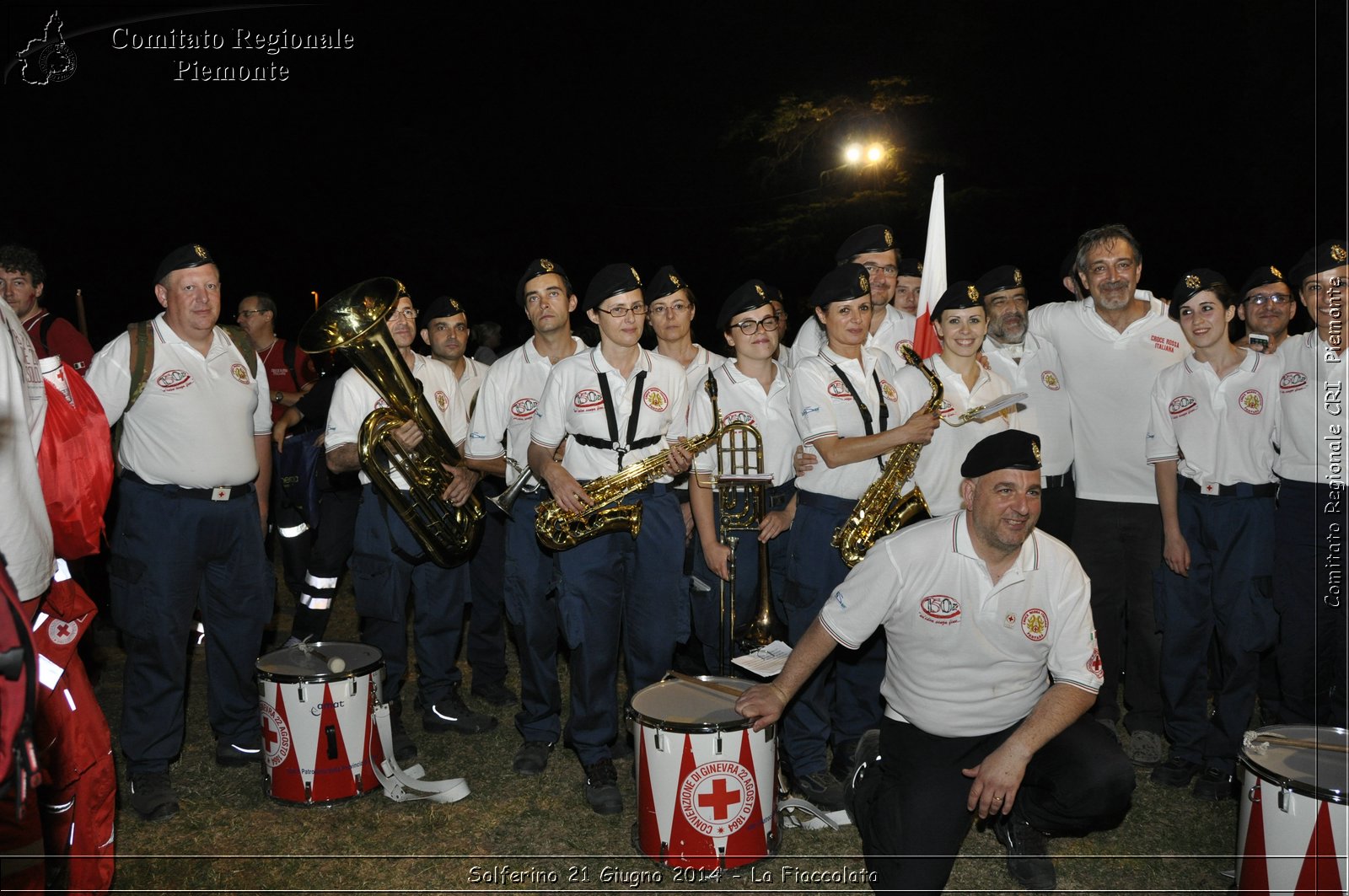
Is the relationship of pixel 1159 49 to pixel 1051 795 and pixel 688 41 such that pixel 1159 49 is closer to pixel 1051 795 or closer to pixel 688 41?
pixel 688 41

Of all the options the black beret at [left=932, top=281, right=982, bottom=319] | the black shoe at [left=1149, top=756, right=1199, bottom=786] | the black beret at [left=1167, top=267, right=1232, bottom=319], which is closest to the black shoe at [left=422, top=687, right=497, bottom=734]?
the black beret at [left=932, top=281, right=982, bottom=319]

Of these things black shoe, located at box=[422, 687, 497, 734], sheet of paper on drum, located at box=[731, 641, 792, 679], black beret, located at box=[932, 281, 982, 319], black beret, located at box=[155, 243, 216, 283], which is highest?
black beret, located at box=[155, 243, 216, 283]

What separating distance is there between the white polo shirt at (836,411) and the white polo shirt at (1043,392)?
85 cm

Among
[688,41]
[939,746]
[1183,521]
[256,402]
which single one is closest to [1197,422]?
[1183,521]

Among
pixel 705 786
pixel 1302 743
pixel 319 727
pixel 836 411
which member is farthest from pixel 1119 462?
pixel 319 727

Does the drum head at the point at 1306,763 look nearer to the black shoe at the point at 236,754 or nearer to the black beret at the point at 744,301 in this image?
the black beret at the point at 744,301

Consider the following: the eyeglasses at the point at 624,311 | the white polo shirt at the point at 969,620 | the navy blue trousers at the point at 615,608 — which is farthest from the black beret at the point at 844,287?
the white polo shirt at the point at 969,620

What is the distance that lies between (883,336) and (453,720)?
365 centimetres

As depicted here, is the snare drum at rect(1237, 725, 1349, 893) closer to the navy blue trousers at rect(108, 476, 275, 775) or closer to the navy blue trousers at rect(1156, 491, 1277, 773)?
the navy blue trousers at rect(1156, 491, 1277, 773)

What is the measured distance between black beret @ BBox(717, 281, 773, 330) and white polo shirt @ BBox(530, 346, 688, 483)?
51 cm

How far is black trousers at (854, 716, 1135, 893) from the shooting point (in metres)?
4.01

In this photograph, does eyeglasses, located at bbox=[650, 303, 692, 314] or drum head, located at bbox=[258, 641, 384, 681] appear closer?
drum head, located at bbox=[258, 641, 384, 681]

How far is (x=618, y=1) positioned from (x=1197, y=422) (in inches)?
832

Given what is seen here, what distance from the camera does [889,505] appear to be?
534 centimetres
